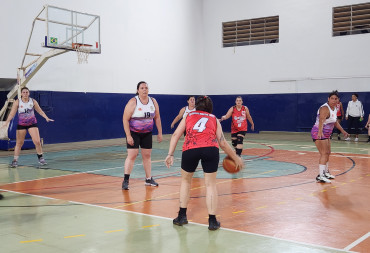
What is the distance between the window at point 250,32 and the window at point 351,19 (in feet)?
11.1

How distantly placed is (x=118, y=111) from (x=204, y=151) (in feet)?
56.1

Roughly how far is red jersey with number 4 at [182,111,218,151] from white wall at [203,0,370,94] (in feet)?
59.1

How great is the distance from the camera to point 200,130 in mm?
5977

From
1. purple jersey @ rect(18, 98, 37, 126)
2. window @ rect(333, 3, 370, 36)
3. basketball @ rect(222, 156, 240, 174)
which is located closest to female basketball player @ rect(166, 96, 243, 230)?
basketball @ rect(222, 156, 240, 174)

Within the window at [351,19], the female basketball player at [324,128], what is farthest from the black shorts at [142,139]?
the window at [351,19]

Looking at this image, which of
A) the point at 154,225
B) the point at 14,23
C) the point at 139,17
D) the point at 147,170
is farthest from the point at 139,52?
the point at 154,225

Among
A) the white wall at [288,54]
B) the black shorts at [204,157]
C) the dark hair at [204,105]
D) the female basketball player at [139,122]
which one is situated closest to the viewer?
the black shorts at [204,157]

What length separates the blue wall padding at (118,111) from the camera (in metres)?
19.5

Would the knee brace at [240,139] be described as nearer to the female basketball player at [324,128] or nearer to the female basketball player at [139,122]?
the female basketball player at [324,128]

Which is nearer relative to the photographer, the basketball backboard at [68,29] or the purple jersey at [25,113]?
the purple jersey at [25,113]

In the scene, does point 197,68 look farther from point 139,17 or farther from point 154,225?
point 154,225

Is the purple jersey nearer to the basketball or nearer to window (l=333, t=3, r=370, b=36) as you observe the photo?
the basketball

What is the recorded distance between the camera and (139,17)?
23.3 meters

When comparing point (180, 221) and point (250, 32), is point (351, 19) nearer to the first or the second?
point (250, 32)
